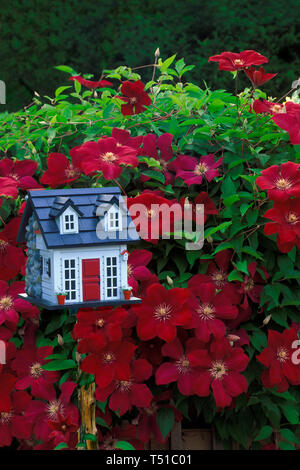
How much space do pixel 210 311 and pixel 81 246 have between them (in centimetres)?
61

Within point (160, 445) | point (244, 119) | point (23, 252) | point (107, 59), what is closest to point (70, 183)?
point (23, 252)

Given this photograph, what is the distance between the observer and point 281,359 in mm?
2189

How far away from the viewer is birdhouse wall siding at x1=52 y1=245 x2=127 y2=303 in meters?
1.71

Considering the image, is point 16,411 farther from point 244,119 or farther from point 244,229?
point 244,119

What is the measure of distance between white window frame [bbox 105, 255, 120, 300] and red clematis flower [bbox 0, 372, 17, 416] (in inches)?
25.5

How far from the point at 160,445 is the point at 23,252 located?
0.83 m

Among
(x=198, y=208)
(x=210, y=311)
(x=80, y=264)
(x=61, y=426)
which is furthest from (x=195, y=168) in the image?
(x=61, y=426)

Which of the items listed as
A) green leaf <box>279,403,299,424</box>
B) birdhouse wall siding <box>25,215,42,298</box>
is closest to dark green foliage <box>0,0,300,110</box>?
green leaf <box>279,403,299,424</box>

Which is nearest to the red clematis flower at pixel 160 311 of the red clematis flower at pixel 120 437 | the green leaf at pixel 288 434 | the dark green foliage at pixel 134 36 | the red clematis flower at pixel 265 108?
the red clematis flower at pixel 120 437

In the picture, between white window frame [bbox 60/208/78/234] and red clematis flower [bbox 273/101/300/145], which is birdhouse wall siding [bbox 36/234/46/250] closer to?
white window frame [bbox 60/208/78/234]

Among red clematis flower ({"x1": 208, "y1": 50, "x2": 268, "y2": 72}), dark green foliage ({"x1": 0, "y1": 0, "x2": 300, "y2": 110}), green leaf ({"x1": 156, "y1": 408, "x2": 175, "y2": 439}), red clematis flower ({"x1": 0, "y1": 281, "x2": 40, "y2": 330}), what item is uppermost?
dark green foliage ({"x1": 0, "y1": 0, "x2": 300, "y2": 110})

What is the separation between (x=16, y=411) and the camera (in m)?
2.28

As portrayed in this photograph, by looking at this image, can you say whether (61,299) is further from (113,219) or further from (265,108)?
(265,108)

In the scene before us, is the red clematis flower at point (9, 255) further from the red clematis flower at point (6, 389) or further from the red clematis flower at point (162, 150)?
the red clematis flower at point (162, 150)
